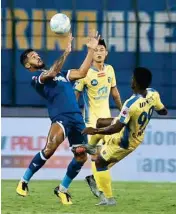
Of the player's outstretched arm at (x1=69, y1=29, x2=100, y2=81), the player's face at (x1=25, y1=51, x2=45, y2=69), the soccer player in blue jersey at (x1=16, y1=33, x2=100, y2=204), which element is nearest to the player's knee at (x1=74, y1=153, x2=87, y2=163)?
the soccer player in blue jersey at (x1=16, y1=33, x2=100, y2=204)

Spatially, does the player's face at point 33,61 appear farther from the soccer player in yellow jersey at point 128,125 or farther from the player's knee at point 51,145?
the soccer player in yellow jersey at point 128,125

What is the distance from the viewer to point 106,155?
387 inches

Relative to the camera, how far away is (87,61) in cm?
977

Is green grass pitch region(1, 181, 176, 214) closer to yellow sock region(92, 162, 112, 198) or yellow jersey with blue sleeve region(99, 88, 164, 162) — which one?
yellow sock region(92, 162, 112, 198)

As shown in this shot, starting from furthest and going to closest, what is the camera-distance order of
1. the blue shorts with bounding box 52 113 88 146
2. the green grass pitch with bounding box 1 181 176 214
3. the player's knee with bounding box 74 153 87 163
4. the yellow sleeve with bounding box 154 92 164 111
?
the blue shorts with bounding box 52 113 88 146, the player's knee with bounding box 74 153 87 163, the yellow sleeve with bounding box 154 92 164 111, the green grass pitch with bounding box 1 181 176 214

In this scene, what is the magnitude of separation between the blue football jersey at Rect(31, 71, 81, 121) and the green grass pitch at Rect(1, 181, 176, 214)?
97 centimetres

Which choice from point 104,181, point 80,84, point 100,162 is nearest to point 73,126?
point 100,162

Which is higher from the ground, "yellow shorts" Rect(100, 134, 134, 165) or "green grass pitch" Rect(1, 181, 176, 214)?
"yellow shorts" Rect(100, 134, 134, 165)

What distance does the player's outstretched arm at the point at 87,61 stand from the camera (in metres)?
9.60

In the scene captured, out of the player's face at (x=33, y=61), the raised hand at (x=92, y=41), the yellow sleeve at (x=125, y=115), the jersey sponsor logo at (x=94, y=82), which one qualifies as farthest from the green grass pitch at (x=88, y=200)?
the raised hand at (x=92, y=41)

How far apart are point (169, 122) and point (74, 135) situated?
503 centimetres

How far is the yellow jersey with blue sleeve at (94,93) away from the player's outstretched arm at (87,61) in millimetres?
1240

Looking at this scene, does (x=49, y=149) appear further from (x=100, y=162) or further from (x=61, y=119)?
(x=100, y=162)

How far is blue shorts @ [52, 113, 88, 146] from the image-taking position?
10.2m
